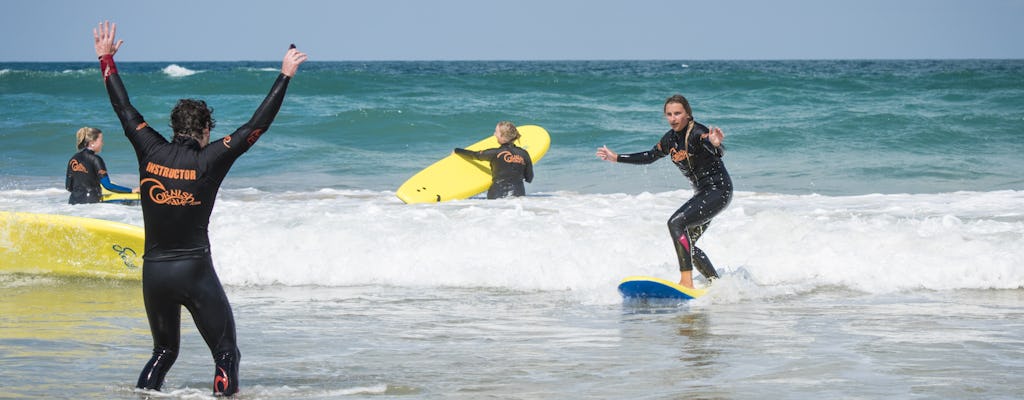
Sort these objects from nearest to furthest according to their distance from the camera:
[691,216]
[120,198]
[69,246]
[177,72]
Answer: [691,216], [69,246], [120,198], [177,72]

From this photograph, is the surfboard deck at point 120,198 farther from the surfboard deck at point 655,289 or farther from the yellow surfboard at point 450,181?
the surfboard deck at point 655,289

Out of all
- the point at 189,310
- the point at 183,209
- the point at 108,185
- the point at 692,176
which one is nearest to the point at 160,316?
the point at 189,310

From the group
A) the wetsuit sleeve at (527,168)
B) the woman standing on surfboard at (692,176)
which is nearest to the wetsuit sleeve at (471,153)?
the wetsuit sleeve at (527,168)

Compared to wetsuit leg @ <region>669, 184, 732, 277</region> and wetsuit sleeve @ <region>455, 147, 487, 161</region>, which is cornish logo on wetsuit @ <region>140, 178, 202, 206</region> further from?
wetsuit sleeve @ <region>455, 147, 487, 161</region>

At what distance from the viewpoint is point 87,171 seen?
11.1 metres

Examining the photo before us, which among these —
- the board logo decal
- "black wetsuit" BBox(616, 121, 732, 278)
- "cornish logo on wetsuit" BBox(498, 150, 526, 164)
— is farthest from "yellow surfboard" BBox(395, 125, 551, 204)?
"black wetsuit" BBox(616, 121, 732, 278)

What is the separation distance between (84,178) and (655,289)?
22.0ft

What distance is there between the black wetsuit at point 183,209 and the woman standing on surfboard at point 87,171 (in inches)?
275

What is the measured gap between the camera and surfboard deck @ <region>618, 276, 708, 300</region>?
7.19 m

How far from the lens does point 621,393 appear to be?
4.85 meters

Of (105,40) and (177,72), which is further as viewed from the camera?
(177,72)

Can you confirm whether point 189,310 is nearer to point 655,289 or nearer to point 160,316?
point 160,316

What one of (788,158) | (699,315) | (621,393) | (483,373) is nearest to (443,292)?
(699,315)

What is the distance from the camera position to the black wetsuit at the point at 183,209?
4.25 metres
